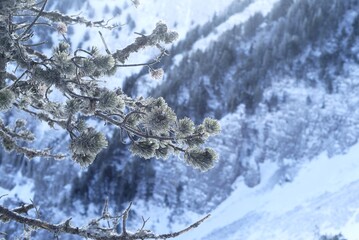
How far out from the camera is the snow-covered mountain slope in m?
33.8

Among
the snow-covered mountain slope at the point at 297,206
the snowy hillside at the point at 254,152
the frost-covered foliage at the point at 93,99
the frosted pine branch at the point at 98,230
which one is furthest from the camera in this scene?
the snowy hillside at the point at 254,152

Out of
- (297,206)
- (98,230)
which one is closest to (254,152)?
(297,206)

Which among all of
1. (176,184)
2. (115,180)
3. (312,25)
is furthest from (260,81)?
(115,180)

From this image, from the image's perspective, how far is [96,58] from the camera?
3.38 metres

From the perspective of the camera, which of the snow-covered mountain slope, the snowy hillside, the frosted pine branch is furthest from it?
the snowy hillside

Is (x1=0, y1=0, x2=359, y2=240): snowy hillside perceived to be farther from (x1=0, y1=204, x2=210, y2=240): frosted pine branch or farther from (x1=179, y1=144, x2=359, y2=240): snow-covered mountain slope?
(x1=0, y1=204, x2=210, y2=240): frosted pine branch

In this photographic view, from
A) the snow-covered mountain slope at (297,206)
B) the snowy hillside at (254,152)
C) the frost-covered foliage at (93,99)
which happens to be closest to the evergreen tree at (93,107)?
the frost-covered foliage at (93,99)

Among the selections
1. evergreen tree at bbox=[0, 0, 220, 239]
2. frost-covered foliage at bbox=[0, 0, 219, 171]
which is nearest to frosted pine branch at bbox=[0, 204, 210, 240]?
evergreen tree at bbox=[0, 0, 220, 239]

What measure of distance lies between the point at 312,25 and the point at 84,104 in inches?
Answer: 2083

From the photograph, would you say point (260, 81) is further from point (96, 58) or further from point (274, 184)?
point (96, 58)

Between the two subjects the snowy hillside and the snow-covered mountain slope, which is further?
the snowy hillside

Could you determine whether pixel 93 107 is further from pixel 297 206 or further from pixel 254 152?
pixel 254 152

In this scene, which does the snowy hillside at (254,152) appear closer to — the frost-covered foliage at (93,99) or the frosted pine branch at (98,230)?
the frost-covered foliage at (93,99)

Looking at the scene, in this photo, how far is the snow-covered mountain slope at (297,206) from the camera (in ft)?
111
